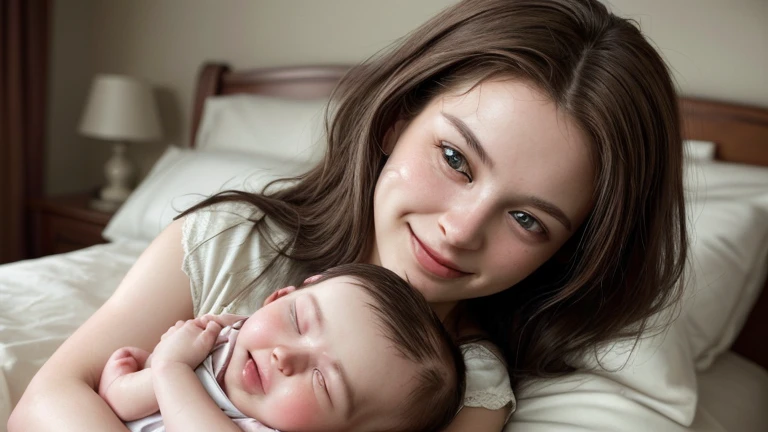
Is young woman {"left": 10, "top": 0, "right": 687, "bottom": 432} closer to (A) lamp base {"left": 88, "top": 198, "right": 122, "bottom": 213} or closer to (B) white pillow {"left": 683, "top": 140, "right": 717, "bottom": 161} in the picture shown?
(B) white pillow {"left": 683, "top": 140, "right": 717, "bottom": 161}

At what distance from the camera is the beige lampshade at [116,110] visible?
3092 mm

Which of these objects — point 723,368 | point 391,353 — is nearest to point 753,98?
point 723,368

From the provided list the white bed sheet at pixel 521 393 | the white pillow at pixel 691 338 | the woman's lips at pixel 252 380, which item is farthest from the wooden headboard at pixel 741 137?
the woman's lips at pixel 252 380

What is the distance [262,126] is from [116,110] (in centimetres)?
86

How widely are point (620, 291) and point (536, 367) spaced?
0.71 ft

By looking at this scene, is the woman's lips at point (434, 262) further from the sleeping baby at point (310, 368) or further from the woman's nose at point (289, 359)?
the woman's nose at point (289, 359)

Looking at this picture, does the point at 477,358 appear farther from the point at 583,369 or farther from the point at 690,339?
the point at 690,339

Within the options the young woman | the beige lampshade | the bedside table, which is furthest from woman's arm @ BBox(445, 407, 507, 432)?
the beige lampshade

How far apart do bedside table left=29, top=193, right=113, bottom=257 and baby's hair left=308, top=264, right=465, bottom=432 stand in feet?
7.55

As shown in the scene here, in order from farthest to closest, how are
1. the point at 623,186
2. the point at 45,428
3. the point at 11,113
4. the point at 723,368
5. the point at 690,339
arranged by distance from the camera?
1. the point at 11,113
2. the point at 723,368
3. the point at 690,339
4. the point at 623,186
5. the point at 45,428

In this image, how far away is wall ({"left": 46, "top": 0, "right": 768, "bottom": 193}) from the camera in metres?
2.13

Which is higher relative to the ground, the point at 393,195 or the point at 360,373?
the point at 393,195

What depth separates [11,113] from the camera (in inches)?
123

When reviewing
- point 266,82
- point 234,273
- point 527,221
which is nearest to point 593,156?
point 527,221
